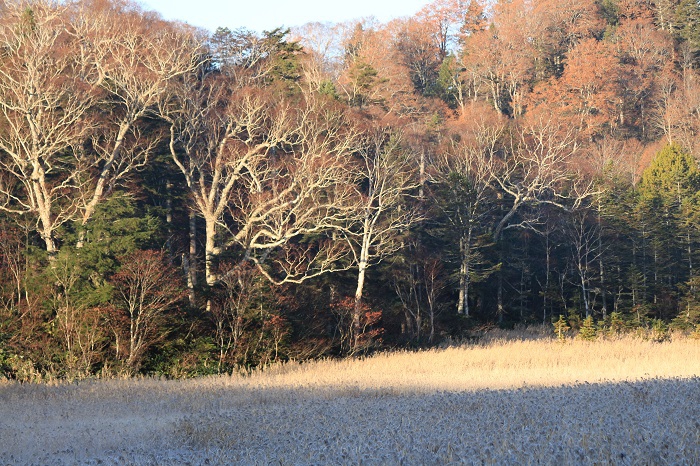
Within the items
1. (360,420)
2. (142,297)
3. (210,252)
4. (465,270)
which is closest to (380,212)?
(465,270)

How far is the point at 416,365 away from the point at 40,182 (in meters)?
14.7

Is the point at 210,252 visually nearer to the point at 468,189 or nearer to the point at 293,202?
the point at 293,202

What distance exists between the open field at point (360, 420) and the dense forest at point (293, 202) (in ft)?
23.6

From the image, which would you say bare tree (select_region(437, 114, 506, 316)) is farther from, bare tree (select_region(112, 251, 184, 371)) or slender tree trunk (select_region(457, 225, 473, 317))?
bare tree (select_region(112, 251, 184, 371))

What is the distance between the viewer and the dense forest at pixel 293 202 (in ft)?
82.4

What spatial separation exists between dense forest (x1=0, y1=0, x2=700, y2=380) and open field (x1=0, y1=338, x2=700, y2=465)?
720cm

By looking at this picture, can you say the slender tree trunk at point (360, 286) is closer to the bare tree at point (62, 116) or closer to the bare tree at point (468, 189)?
the bare tree at point (468, 189)

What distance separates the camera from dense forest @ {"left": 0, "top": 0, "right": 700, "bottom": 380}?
989 inches

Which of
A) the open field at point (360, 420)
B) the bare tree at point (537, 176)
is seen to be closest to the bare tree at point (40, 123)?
the open field at point (360, 420)

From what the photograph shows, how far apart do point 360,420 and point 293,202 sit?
60.8ft

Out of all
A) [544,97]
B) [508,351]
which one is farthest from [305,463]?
[544,97]

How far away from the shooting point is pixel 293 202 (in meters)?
28.0

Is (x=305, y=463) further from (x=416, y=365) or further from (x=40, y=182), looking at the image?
(x=40, y=182)

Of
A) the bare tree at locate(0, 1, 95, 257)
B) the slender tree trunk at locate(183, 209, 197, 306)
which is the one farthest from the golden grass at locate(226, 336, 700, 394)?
the bare tree at locate(0, 1, 95, 257)
